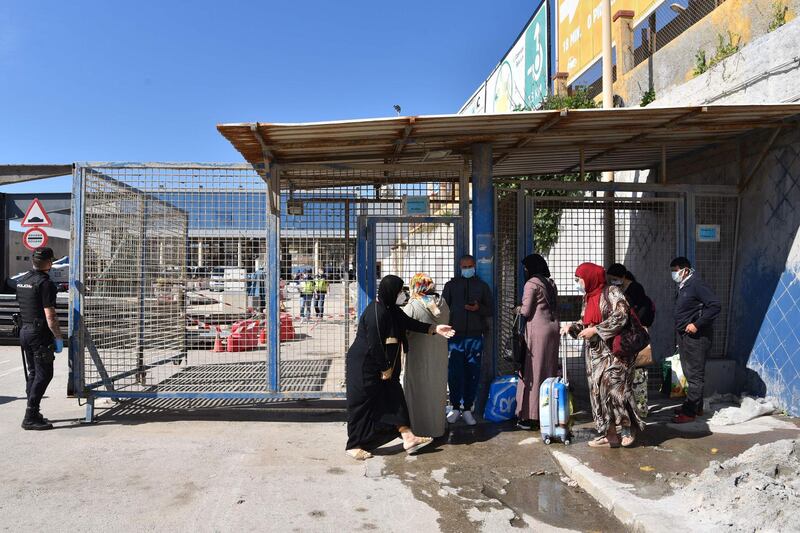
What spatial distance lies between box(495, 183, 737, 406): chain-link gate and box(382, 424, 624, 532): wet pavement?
133cm

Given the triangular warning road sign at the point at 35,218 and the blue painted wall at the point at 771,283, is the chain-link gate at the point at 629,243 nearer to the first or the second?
the blue painted wall at the point at 771,283

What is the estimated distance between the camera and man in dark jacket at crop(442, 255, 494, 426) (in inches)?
243

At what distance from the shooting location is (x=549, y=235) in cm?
Answer: 1020

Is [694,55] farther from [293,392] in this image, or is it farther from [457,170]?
[293,392]

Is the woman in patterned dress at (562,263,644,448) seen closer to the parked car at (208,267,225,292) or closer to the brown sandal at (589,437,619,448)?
the brown sandal at (589,437,619,448)

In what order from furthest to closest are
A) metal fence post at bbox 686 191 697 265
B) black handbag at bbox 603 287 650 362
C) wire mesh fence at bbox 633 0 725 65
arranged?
wire mesh fence at bbox 633 0 725 65 < metal fence post at bbox 686 191 697 265 < black handbag at bbox 603 287 650 362

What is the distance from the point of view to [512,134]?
6.20 m

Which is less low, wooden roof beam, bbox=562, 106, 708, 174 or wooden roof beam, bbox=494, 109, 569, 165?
wooden roof beam, bbox=562, 106, 708, 174

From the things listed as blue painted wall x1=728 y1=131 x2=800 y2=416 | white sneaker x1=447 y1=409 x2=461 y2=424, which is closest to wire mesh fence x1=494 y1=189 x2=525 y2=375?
white sneaker x1=447 y1=409 x2=461 y2=424

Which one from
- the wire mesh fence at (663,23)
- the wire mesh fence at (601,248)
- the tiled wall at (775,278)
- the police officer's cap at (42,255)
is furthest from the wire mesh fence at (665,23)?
the police officer's cap at (42,255)

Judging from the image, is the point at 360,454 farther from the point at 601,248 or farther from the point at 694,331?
the point at 601,248

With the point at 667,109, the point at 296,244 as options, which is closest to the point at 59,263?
the point at 296,244

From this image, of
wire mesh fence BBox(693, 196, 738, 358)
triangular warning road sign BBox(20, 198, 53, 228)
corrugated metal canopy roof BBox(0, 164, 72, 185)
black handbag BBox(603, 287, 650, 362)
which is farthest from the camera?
triangular warning road sign BBox(20, 198, 53, 228)

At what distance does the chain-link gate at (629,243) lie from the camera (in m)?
7.06
